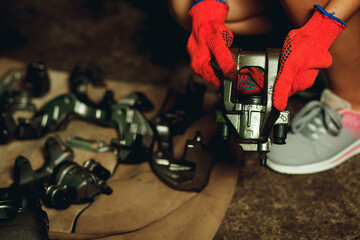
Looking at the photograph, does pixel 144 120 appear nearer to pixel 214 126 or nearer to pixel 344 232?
pixel 214 126

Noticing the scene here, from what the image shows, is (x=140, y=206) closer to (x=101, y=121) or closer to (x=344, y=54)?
(x=101, y=121)

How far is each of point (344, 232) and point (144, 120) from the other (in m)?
0.57

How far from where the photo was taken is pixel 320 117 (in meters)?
0.99

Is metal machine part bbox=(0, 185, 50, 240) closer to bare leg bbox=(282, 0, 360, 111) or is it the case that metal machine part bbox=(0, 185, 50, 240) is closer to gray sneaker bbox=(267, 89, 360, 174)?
gray sneaker bbox=(267, 89, 360, 174)

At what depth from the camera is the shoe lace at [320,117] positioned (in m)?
0.96

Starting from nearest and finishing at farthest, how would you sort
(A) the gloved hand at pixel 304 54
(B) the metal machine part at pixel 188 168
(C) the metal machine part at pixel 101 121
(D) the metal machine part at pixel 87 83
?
(A) the gloved hand at pixel 304 54, (B) the metal machine part at pixel 188 168, (C) the metal machine part at pixel 101 121, (D) the metal machine part at pixel 87 83

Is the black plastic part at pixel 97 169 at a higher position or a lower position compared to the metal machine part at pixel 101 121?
lower

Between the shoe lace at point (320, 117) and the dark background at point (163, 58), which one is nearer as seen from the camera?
the dark background at point (163, 58)

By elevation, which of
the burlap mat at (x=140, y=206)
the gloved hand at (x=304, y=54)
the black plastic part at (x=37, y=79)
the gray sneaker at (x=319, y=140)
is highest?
the gloved hand at (x=304, y=54)

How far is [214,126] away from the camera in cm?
112

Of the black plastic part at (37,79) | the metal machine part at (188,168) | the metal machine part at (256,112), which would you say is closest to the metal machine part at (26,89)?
the black plastic part at (37,79)

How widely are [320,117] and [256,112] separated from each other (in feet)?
1.18

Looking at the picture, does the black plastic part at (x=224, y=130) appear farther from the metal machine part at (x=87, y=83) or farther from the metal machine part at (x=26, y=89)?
the metal machine part at (x=26, y=89)

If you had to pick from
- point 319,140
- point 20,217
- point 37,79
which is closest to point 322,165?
point 319,140
